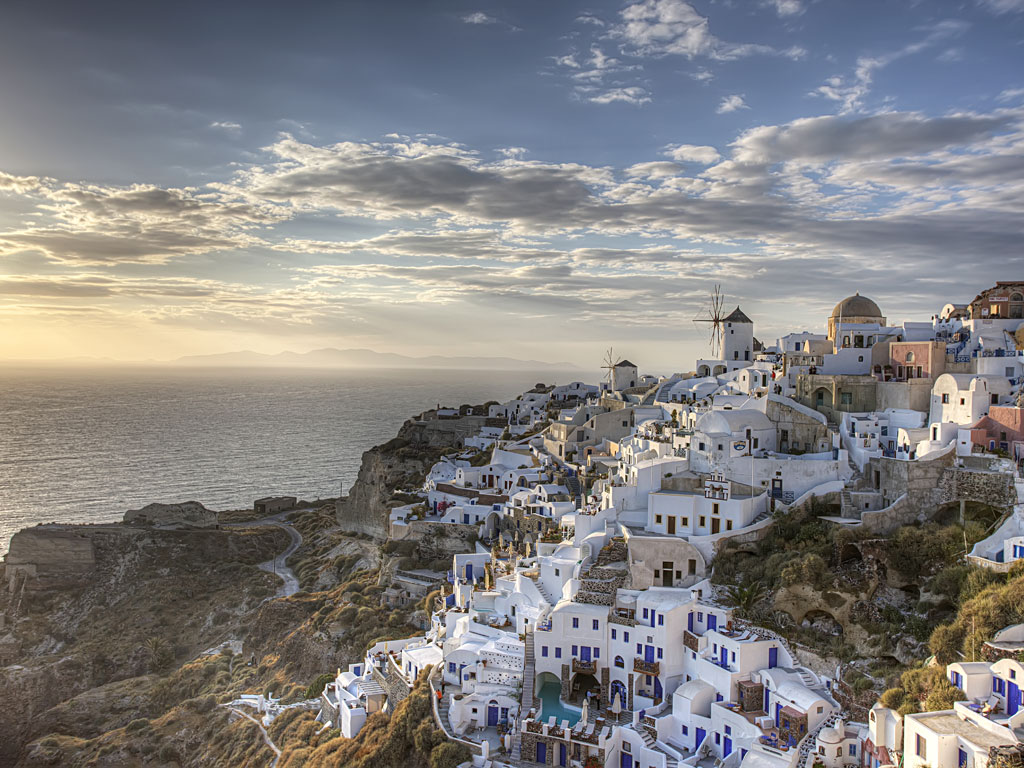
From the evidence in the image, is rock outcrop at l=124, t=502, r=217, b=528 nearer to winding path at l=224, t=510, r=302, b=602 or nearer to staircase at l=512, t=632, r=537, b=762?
winding path at l=224, t=510, r=302, b=602

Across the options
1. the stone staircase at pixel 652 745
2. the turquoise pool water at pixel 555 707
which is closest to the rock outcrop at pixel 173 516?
the turquoise pool water at pixel 555 707

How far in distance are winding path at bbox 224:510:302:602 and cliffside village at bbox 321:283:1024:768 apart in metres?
11.6

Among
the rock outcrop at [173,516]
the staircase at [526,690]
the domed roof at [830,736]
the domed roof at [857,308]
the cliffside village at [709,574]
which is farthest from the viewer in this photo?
the rock outcrop at [173,516]

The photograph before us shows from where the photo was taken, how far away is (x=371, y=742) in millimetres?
24328

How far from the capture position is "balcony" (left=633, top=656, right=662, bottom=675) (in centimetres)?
2259

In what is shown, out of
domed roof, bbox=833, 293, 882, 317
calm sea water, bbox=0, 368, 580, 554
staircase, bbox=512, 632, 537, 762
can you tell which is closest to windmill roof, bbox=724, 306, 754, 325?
domed roof, bbox=833, 293, 882, 317

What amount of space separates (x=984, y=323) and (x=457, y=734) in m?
27.3

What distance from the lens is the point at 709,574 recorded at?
82.0 ft

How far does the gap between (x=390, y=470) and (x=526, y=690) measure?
30311 mm

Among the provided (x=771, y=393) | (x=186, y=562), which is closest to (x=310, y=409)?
(x=186, y=562)

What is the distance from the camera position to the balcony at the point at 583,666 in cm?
2367

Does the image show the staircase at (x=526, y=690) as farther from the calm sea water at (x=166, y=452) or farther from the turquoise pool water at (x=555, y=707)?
the calm sea water at (x=166, y=452)

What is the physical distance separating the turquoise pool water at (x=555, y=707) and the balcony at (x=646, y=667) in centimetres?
216

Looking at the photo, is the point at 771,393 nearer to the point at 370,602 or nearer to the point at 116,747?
the point at 370,602
